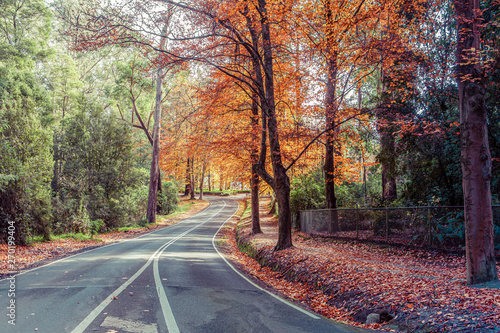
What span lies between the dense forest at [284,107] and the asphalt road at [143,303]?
14.9 feet

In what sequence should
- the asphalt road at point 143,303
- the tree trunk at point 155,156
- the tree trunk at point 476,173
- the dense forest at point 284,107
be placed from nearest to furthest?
the asphalt road at point 143,303
the tree trunk at point 476,173
the dense forest at point 284,107
the tree trunk at point 155,156

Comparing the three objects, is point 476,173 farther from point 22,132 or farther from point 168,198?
point 168,198

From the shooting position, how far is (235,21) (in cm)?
1335

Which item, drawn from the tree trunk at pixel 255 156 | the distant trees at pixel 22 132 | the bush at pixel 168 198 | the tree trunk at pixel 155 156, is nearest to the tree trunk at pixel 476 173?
the tree trunk at pixel 255 156

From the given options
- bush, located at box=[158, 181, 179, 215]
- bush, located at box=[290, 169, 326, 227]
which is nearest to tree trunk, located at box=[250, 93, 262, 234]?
bush, located at box=[290, 169, 326, 227]

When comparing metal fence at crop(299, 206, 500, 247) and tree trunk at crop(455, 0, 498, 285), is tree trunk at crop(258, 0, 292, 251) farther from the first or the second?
tree trunk at crop(455, 0, 498, 285)

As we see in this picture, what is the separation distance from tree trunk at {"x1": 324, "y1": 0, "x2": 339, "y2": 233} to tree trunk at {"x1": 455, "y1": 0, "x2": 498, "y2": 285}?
5.30 metres

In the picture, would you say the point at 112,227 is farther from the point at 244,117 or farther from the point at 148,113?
the point at 148,113

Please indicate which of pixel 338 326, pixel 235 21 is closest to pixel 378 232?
pixel 338 326

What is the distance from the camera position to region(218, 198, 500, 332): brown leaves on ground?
5.09 m

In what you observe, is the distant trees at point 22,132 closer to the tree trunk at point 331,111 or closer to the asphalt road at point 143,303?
the asphalt road at point 143,303

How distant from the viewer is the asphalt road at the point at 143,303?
16.6 ft

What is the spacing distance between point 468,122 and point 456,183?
22.3 ft

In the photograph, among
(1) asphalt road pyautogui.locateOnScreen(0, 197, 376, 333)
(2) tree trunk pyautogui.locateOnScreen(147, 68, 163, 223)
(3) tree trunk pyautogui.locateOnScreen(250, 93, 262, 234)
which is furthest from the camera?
(2) tree trunk pyautogui.locateOnScreen(147, 68, 163, 223)
